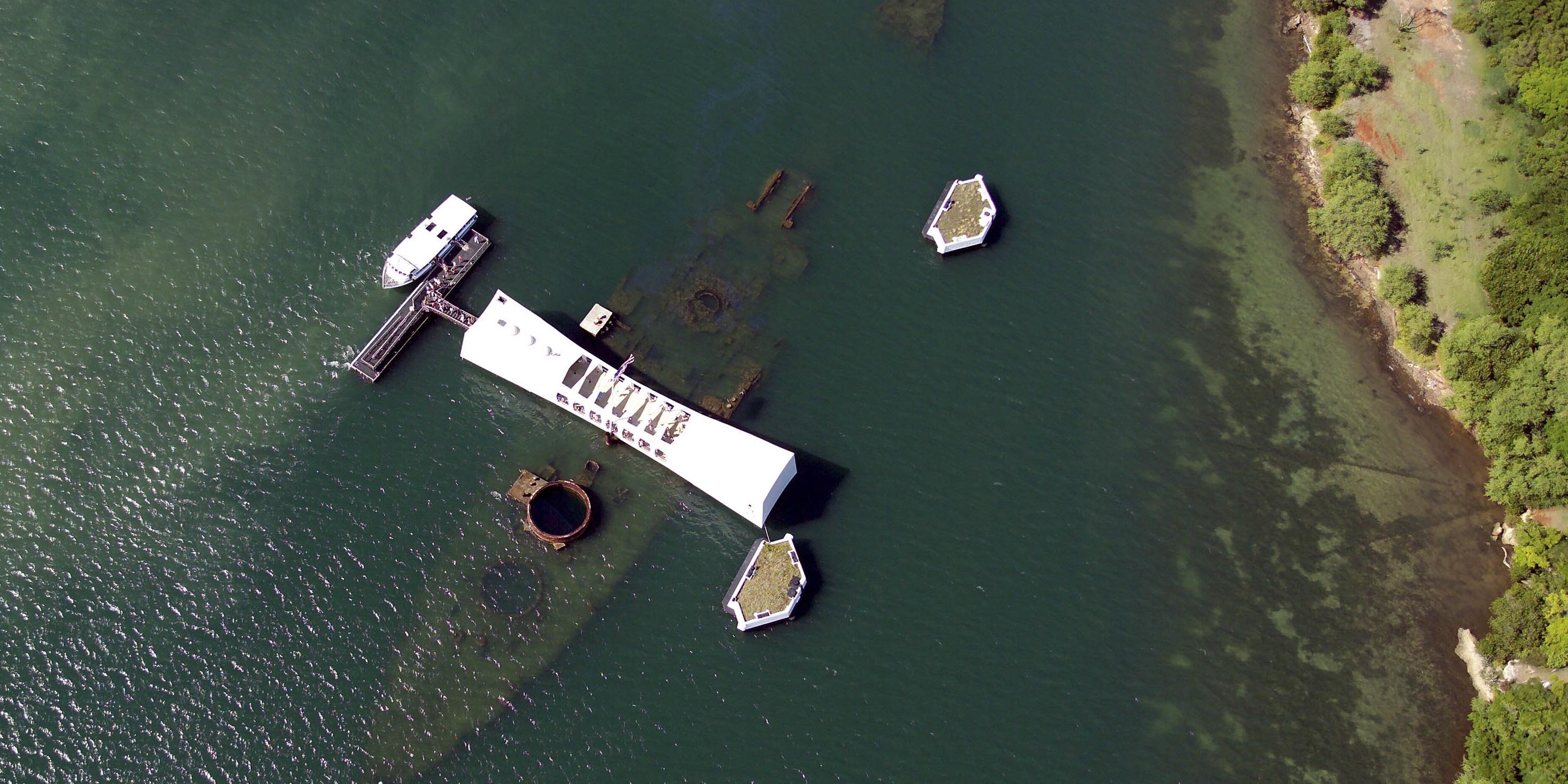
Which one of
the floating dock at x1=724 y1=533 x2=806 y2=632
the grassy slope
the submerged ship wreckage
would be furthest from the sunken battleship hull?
the grassy slope

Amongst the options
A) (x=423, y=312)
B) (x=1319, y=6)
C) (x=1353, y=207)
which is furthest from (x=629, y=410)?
(x=1319, y=6)

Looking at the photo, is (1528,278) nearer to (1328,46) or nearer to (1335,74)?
(1335,74)

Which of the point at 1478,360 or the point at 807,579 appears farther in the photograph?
the point at 1478,360

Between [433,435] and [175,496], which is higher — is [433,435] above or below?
above

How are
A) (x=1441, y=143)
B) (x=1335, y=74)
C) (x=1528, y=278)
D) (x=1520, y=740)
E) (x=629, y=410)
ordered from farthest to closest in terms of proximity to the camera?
(x=1335, y=74), (x=1441, y=143), (x=1528, y=278), (x=629, y=410), (x=1520, y=740)

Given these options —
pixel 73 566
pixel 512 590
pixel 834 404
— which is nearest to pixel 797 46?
pixel 834 404

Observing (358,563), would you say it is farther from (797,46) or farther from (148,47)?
(797,46)

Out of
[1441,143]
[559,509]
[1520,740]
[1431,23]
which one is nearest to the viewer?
[1520,740]
